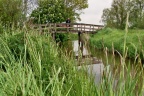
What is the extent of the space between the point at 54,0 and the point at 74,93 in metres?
37.8

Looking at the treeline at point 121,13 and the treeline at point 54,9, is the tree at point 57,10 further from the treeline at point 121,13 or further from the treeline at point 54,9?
the treeline at point 121,13

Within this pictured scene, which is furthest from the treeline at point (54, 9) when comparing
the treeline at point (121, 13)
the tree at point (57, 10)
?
the treeline at point (121, 13)

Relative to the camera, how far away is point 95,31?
103 feet

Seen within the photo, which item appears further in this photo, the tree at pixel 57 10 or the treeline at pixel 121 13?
the treeline at pixel 121 13

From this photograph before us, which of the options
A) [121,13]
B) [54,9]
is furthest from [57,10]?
[121,13]

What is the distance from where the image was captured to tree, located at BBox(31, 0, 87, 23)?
3743cm

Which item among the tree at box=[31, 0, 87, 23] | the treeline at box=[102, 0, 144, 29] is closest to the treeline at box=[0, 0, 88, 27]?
the tree at box=[31, 0, 87, 23]

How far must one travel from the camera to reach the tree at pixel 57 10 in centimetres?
3743

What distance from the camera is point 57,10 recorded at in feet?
127

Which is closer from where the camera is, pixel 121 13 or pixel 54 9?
pixel 54 9

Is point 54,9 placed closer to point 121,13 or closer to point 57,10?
point 57,10

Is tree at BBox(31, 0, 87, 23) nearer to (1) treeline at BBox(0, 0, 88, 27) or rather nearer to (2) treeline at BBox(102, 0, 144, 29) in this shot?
(1) treeline at BBox(0, 0, 88, 27)

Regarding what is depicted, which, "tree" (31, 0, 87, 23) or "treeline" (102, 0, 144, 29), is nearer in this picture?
"tree" (31, 0, 87, 23)

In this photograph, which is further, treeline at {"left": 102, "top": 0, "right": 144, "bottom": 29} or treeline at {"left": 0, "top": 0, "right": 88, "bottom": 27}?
treeline at {"left": 102, "top": 0, "right": 144, "bottom": 29}
